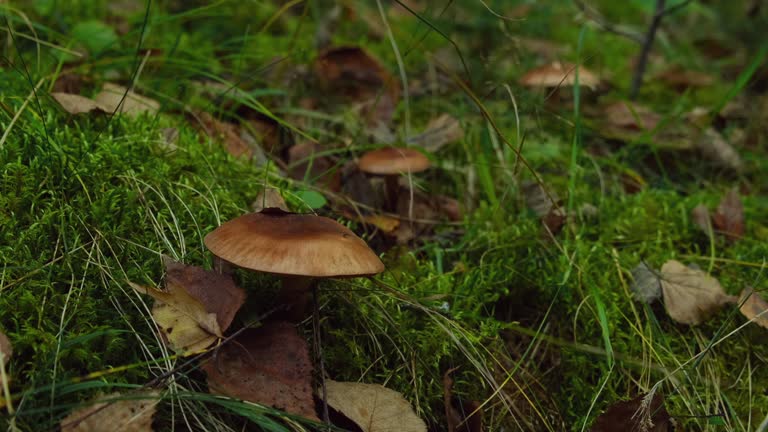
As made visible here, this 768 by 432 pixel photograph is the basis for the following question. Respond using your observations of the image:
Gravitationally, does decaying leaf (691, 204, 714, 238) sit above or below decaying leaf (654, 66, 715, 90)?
below

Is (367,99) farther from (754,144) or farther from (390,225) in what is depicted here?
(754,144)

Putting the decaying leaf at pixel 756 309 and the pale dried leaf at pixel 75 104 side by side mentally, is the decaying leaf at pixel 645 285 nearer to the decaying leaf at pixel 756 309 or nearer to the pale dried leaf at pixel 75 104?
the decaying leaf at pixel 756 309

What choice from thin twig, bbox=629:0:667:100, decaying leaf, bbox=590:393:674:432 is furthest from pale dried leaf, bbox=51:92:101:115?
thin twig, bbox=629:0:667:100

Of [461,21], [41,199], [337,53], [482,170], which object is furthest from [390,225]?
[461,21]

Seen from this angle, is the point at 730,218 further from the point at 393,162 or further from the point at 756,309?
the point at 393,162

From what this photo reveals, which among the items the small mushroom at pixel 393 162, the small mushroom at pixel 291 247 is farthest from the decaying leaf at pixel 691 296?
Answer: the small mushroom at pixel 291 247

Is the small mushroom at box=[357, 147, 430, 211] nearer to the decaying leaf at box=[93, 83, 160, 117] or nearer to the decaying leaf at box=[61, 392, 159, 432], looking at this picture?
the decaying leaf at box=[93, 83, 160, 117]
